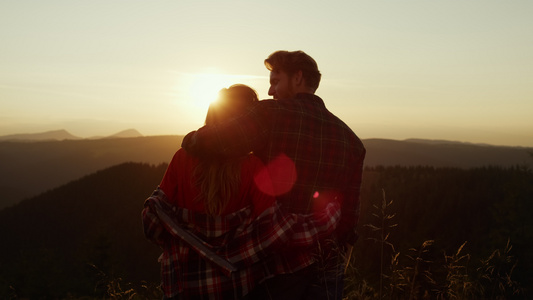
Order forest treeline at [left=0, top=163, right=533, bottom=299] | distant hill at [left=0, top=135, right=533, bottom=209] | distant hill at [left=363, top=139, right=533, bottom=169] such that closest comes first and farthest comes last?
forest treeline at [left=0, top=163, right=533, bottom=299]
distant hill at [left=363, top=139, right=533, bottom=169]
distant hill at [left=0, top=135, right=533, bottom=209]

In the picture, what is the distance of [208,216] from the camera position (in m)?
2.31

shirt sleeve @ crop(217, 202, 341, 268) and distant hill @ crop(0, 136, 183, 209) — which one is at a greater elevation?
shirt sleeve @ crop(217, 202, 341, 268)

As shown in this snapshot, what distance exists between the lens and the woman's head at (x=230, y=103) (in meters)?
2.62

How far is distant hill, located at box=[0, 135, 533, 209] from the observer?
141625 mm

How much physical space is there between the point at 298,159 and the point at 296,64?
685 millimetres

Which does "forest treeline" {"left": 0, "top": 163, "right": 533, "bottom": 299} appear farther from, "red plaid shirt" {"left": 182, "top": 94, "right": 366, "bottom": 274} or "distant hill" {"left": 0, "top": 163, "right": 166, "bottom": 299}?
"red plaid shirt" {"left": 182, "top": 94, "right": 366, "bottom": 274}

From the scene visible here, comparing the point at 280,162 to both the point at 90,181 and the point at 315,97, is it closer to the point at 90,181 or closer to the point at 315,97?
the point at 315,97

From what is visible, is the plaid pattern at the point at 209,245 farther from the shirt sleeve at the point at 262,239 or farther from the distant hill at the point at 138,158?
the distant hill at the point at 138,158

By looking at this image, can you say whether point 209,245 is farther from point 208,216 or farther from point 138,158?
point 138,158

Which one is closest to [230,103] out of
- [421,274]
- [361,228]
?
[421,274]

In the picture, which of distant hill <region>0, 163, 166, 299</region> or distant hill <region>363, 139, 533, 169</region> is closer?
distant hill <region>0, 163, 166, 299</region>

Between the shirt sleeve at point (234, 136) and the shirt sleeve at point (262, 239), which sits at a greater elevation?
the shirt sleeve at point (234, 136)

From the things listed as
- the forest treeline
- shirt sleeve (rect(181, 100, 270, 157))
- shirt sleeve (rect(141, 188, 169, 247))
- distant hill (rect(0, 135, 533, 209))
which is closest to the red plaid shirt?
shirt sleeve (rect(181, 100, 270, 157))

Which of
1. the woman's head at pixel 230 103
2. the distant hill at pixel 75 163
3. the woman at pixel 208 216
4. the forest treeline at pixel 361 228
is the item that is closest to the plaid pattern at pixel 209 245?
the woman at pixel 208 216
